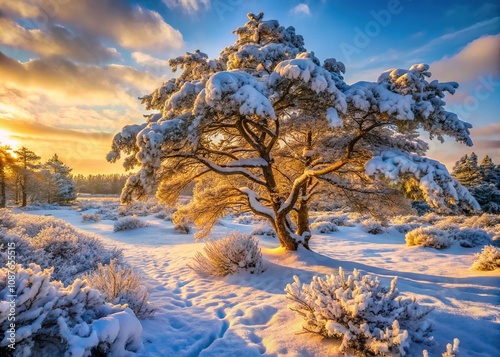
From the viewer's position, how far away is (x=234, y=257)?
618cm

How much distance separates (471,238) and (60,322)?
13.5 metres

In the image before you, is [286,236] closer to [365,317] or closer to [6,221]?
[365,317]

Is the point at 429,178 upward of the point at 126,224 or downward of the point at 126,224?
upward

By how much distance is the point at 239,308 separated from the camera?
4.31 meters

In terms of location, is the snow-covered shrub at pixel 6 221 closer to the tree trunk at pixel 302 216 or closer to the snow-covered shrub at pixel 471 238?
the tree trunk at pixel 302 216

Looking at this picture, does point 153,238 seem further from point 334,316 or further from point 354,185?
point 334,316

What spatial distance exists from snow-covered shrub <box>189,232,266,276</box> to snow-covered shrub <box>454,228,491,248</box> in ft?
29.6

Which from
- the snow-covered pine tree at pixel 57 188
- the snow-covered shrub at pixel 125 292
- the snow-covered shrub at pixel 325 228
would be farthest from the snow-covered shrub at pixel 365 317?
the snow-covered pine tree at pixel 57 188

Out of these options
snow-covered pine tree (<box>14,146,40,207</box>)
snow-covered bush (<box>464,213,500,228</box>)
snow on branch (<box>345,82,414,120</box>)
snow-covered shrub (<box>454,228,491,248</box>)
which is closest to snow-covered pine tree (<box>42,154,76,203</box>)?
snow-covered pine tree (<box>14,146,40,207</box>)

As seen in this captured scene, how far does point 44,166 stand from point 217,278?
5356 cm

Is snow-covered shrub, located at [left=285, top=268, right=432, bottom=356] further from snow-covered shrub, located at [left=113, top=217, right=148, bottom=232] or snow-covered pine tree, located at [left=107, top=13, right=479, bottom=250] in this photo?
snow-covered shrub, located at [left=113, top=217, right=148, bottom=232]

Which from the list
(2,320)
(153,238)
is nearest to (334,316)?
(2,320)

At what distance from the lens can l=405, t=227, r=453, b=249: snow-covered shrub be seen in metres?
9.80

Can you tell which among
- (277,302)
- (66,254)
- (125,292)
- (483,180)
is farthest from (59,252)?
(483,180)
